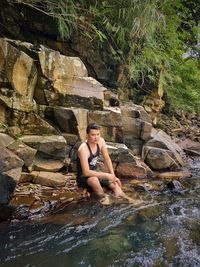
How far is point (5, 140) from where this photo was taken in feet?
16.1

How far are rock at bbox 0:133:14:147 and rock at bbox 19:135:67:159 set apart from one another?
329 millimetres

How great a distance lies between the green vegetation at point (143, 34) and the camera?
684 centimetres

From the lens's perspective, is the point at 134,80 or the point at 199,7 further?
the point at 199,7

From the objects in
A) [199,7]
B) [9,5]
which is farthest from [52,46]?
[199,7]

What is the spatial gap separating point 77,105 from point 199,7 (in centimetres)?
881

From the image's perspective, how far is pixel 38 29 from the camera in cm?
782

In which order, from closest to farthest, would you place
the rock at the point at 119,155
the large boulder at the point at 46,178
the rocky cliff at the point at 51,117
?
the large boulder at the point at 46,178 < the rocky cliff at the point at 51,117 < the rock at the point at 119,155

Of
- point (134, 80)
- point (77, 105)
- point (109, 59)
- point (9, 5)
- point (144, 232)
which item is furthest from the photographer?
point (134, 80)

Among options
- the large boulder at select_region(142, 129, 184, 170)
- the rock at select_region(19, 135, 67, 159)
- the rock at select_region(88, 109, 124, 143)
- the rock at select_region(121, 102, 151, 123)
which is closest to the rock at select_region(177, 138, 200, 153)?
the large boulder at select_region(142, 129, 184, 170)

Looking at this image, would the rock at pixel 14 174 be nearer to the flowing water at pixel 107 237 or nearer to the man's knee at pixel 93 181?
the flowing water at pixel 107 237

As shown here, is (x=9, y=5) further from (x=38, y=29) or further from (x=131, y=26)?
(x=131, y=26)

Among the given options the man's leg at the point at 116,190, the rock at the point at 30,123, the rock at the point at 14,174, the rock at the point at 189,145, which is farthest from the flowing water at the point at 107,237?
the rock at the point at 189,145

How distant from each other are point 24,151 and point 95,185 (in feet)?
4.42

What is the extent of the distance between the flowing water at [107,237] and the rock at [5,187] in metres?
0.45
